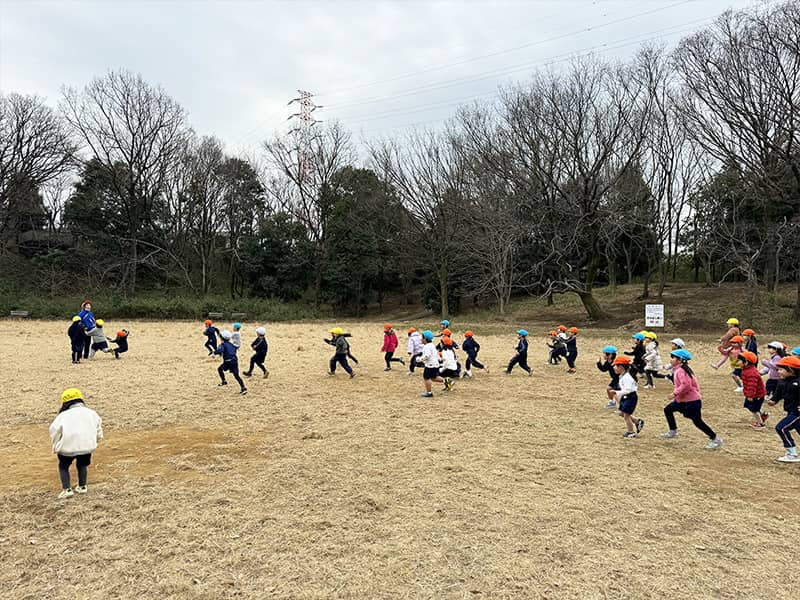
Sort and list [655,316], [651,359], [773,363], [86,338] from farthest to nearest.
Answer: [655,316], [86,338], [651,359], [773,363]

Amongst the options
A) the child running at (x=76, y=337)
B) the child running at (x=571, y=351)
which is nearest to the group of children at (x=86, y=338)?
the child running at (x=76, y=337)

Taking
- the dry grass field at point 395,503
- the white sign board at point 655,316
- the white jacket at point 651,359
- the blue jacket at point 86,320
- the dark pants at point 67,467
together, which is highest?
the blue jacket at point 86,320

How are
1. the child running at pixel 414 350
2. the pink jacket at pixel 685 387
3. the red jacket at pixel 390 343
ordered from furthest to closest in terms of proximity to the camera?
the red jacket at pixel 390 343, the child running at pixel 414 350, the pink jacket at pixel 685 387

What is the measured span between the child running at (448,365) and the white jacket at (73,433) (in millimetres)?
7303

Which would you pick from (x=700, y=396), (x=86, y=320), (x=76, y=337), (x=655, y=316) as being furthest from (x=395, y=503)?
(x=655, y=316)

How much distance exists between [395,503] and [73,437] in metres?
3.64

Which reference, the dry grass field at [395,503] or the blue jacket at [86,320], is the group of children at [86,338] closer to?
the blue jacket at [86,320]

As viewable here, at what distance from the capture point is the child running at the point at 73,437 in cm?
578

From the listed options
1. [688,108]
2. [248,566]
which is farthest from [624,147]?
[248,566]

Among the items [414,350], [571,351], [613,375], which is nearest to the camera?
[613,375]

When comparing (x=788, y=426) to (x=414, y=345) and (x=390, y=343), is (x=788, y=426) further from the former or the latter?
(x=390, y=343)

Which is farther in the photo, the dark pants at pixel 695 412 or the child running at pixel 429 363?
the child running at pixel 429 363

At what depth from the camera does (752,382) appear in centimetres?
835

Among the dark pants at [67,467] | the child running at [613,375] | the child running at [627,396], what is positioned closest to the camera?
the dark pants at [67,467]
